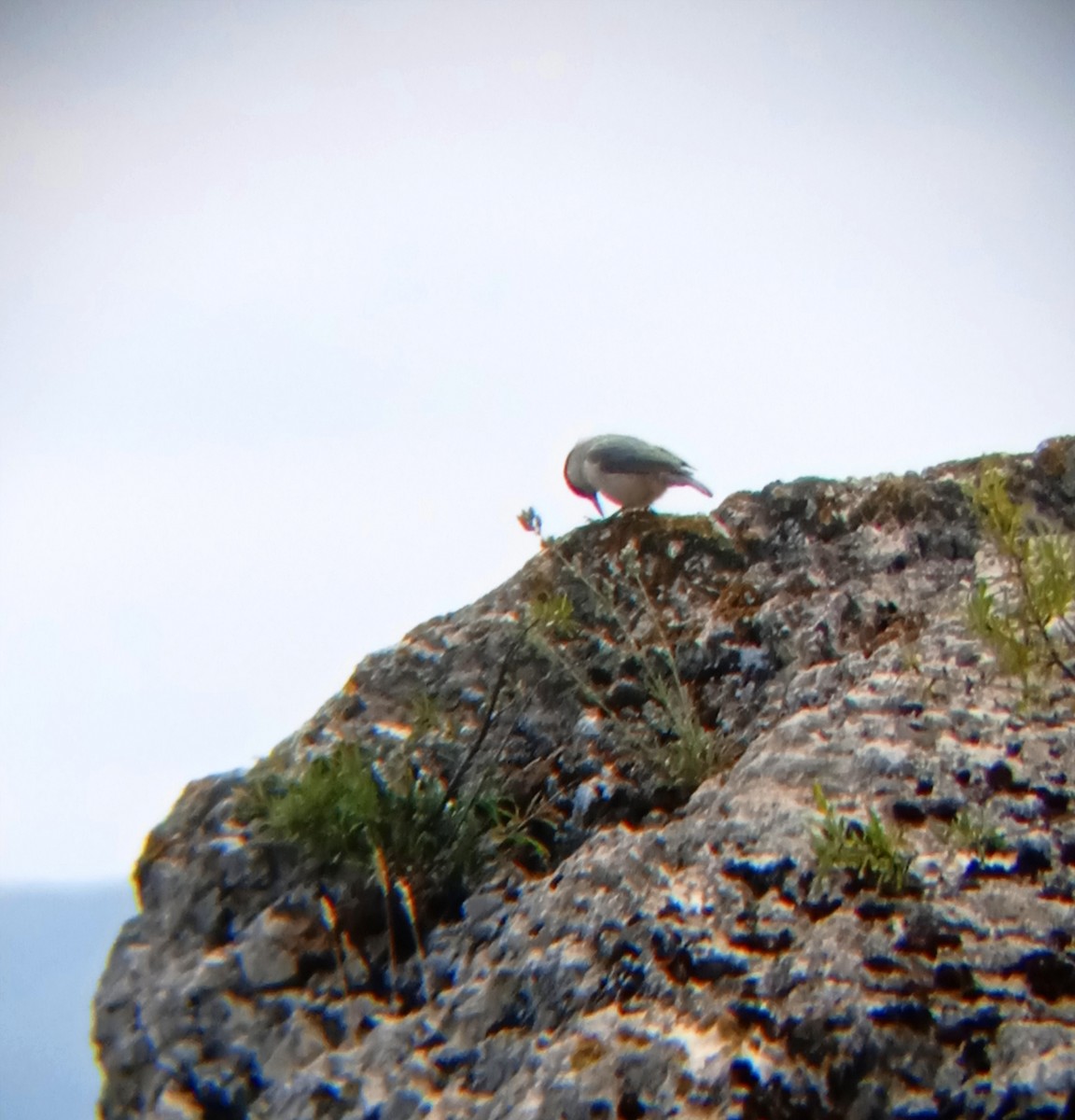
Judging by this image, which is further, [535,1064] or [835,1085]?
[535,1064]

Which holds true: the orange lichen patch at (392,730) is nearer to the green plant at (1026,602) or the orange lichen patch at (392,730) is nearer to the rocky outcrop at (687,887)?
the rocky outcrop at (687,887)

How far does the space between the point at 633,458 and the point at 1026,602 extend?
9.18ft

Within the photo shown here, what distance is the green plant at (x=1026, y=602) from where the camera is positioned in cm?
277

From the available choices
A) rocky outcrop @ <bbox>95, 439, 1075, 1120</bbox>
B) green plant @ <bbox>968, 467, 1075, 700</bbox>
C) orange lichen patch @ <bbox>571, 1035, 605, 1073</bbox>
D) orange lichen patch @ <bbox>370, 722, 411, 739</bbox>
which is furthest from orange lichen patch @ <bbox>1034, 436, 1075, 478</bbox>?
orange lichen patch @ <bbox>571, 1035, 605, 1073</bbox>

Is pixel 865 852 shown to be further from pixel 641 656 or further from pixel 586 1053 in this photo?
pixel 641 656

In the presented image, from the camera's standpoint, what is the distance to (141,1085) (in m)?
3.44

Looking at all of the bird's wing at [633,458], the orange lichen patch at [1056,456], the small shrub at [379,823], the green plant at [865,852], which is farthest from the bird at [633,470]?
the green plant at [865,852]

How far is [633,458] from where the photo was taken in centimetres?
528

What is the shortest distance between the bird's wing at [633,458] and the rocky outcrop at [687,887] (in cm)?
53

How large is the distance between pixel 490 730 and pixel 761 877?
177 centimetres

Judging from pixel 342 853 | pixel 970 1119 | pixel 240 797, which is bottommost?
pixel 970 1119

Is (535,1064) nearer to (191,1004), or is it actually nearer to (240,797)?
(191,1004)

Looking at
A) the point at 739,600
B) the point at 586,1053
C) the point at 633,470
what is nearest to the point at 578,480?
the point at 633,470

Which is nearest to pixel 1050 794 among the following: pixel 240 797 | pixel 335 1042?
pixel 335 1042
